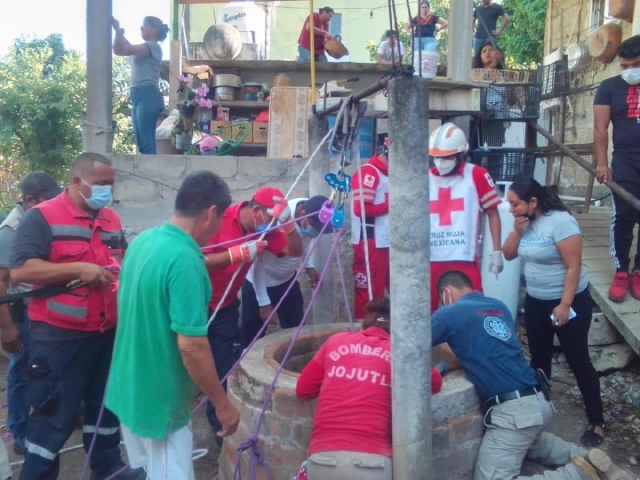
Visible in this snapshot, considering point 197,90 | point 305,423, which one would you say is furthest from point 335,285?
point 197,90

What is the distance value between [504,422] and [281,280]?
2.10m

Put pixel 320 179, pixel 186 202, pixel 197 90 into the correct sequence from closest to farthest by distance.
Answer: pixel 186 202 → pixel 320 179 → pixel 197 90

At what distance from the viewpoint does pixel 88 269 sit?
3.36 meters

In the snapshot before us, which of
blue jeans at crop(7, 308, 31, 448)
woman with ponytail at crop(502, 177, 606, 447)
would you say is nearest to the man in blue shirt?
woman with ponytail at crop(502, 177, 606, 447)

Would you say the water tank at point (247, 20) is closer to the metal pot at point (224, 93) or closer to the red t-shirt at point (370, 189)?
the metal pot at point (224, 93)

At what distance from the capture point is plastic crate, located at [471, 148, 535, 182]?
7.72 m

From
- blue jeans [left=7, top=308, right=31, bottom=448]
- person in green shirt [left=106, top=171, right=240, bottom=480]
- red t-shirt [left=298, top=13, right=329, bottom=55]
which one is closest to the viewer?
person in green shirt [left=106, top=171, right=240, bottom=480]

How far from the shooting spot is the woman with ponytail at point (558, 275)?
4008 mm

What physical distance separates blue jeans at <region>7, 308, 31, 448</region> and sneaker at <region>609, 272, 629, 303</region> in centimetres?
449

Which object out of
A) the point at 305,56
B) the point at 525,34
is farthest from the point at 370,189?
the point at 525,34

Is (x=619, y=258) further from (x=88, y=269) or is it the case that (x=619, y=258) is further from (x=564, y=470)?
(x=88, y=269)

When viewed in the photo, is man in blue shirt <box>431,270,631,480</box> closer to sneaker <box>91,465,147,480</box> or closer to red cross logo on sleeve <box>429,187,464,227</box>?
red cross logo on sleeve <box>429,187,464,227</box>

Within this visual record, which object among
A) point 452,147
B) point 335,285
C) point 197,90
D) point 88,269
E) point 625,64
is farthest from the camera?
point 197,90

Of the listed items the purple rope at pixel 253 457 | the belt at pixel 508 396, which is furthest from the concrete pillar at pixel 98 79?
the belt at pixel 508 396
